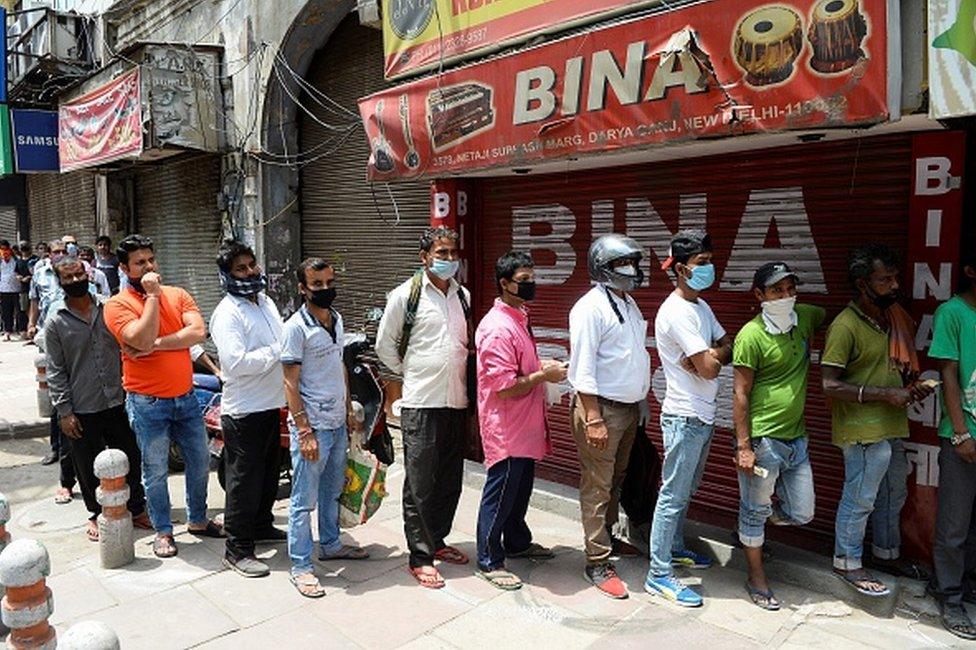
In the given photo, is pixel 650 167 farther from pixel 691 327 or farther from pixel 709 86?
pixel 691 327

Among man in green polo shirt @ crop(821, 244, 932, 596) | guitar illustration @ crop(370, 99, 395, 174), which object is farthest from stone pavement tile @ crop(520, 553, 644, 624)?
guitar illustration @ crop(370, 99, 395, 174)

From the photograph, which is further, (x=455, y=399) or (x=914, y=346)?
(x=455, y=399)

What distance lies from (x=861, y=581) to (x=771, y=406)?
1.04 meters

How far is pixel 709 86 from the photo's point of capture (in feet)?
12.7

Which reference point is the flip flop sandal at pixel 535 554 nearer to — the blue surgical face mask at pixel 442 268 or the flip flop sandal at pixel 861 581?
the flip flop sandal at pixel 861 581

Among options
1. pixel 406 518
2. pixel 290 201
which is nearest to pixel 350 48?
pixel 290 201

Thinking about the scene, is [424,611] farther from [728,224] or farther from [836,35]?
[836,35]

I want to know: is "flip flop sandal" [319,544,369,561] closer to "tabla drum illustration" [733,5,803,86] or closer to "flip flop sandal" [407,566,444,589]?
"flip flop sandal" [407,566,444,589]

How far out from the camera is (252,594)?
12.8 ft

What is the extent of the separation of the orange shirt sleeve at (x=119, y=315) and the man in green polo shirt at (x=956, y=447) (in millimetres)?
4418

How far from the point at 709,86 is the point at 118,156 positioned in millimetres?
8401

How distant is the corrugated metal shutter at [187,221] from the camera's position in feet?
33.4

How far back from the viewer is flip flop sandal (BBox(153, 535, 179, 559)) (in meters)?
4.40

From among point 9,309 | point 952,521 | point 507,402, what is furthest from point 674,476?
point 9,309
